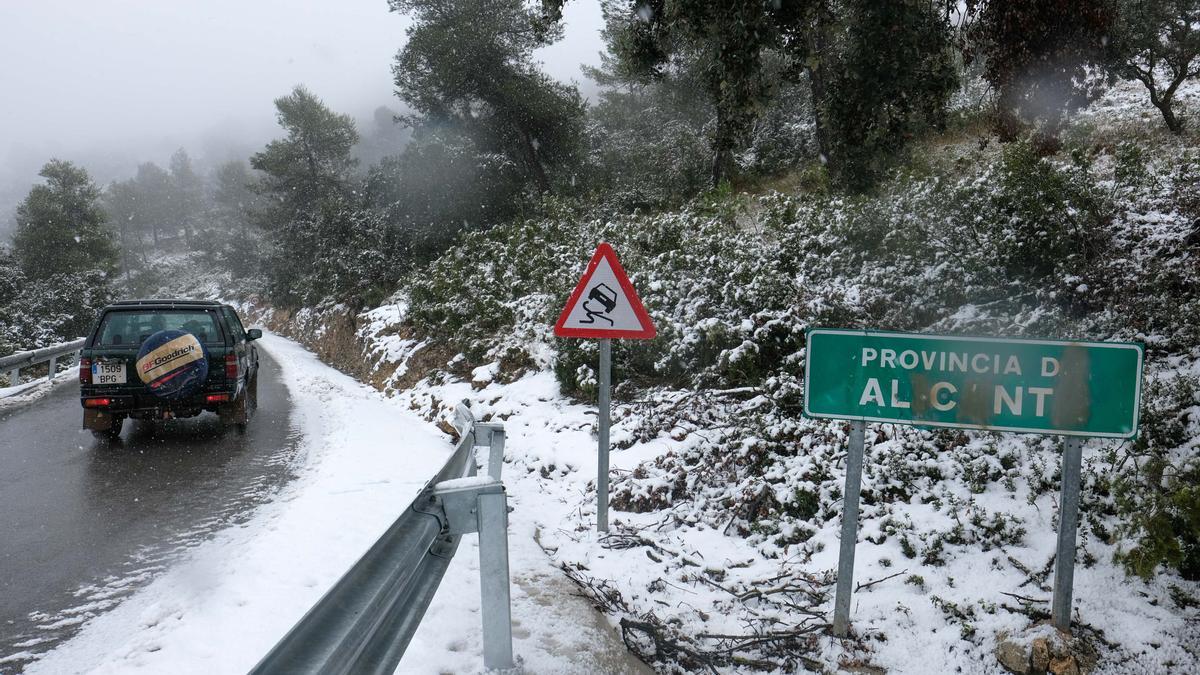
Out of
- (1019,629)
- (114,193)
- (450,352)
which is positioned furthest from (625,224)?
(114,193)

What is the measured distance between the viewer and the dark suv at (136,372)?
307 inches

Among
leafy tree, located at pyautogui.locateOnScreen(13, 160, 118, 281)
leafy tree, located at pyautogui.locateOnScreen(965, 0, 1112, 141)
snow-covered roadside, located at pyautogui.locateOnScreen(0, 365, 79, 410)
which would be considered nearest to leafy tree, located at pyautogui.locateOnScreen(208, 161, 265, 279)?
leafy tree, located at pyautogui.locateOnScreen(13, 160, 118, 281)

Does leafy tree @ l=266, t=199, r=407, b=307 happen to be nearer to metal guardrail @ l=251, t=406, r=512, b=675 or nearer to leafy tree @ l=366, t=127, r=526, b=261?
leafy tree @ l=366, t=127, r=526, b=261

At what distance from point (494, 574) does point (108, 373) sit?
7.36 m

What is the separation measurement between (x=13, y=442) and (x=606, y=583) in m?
8.44

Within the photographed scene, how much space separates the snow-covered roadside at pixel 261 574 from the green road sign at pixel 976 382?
2.39 m

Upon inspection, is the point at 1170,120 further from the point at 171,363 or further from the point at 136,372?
the point at 136,372

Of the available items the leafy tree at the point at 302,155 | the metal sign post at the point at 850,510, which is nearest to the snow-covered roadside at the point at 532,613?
the metal sign post at the point at 850,510

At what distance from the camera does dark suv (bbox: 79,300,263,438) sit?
7.80 meters

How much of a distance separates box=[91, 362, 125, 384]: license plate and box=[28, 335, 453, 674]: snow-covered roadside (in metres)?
2.33

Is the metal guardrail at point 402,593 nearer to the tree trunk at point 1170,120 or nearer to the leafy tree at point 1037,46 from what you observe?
the leafy tree at point 1037,46

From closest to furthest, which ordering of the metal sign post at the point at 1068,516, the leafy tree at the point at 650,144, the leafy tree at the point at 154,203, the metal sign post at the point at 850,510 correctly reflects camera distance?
the metal sign post at the point at 1068,516, the metal sign post at the point at 850,510, the leafy tree at the point at 650,144, the leafy tree at the point at 154,203

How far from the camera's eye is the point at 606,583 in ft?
14.5

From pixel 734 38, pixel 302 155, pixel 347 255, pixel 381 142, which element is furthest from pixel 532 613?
pixel 381 142
